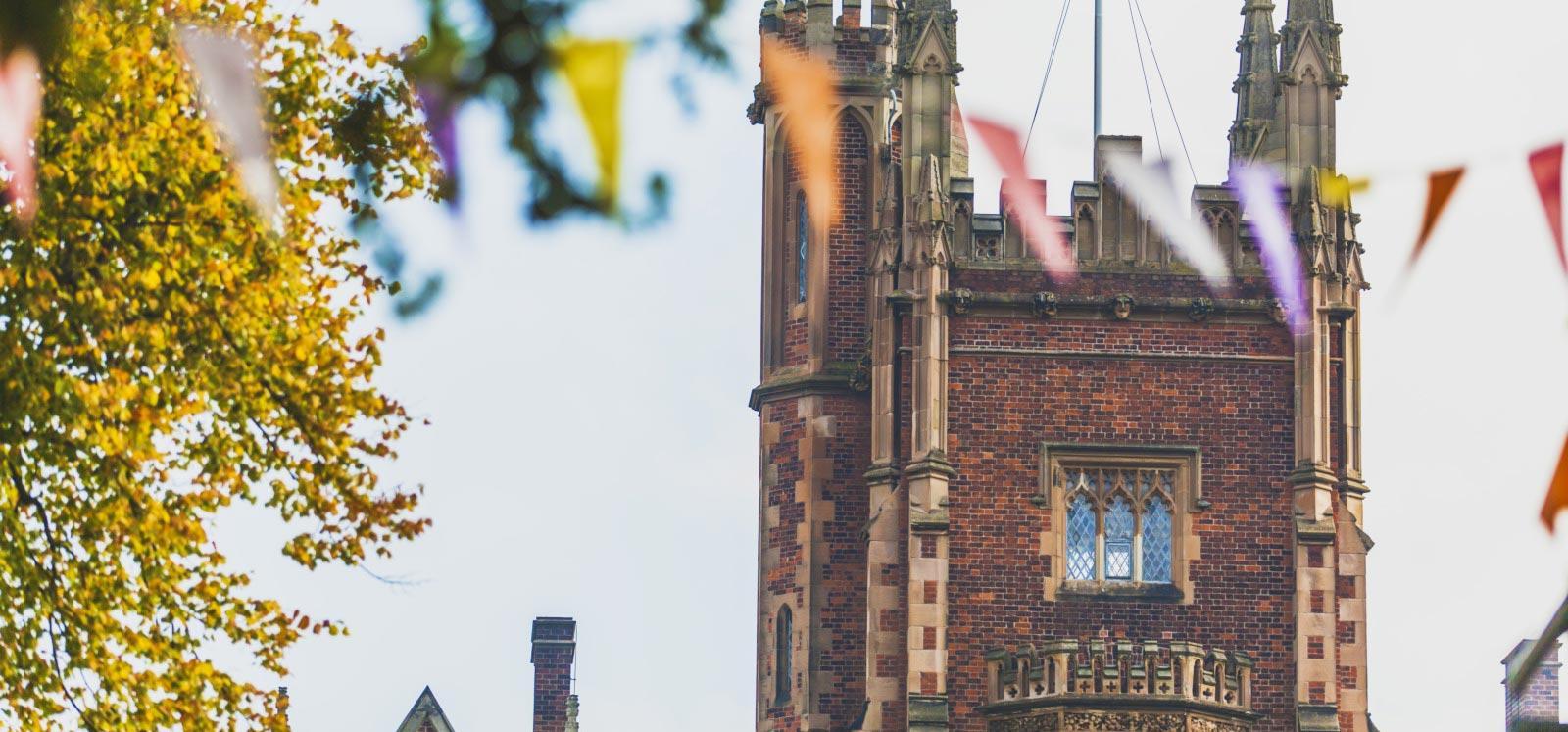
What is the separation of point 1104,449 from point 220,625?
1437 cm

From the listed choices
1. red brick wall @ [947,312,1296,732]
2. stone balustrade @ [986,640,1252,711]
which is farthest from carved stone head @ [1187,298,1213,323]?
stone balustrade @ [986,640,1252,711]

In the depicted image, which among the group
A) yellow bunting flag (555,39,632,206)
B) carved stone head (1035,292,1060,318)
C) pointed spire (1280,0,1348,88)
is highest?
pointed spire (1280,0,1348,88)

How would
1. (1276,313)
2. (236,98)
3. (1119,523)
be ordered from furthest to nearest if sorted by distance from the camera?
(1276,313), (1119,523), (236,98)

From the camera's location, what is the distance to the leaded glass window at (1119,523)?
90.4ft

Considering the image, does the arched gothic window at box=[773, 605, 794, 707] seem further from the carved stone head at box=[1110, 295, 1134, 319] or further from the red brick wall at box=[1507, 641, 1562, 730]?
the red brick wall at box=[1507, 641, 1562, 730]

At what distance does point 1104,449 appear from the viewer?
2792 centimetres

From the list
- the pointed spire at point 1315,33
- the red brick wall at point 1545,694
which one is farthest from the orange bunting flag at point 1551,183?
the red brick wall at point 1545,694

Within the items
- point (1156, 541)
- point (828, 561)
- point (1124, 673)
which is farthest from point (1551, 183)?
point (828, 561)

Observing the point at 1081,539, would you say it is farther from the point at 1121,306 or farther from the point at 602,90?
the point at 602,90

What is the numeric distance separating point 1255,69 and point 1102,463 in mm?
5692

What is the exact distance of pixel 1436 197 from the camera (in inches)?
128

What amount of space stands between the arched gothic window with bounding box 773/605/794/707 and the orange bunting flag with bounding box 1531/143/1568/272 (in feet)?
88.5

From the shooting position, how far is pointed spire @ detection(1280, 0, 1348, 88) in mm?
28922

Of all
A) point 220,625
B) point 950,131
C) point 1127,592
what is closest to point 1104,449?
point 1127,592
